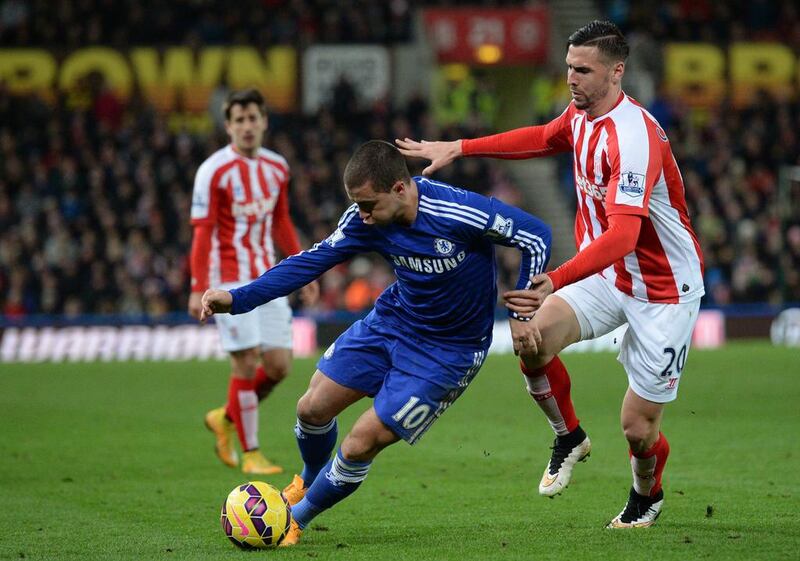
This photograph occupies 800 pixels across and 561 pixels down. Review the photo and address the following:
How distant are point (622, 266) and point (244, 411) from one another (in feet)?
11.9

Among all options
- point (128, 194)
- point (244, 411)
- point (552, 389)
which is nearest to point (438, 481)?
point (244, 411)

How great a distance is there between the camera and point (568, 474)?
23.7 feet

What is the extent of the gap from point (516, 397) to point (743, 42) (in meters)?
16.3

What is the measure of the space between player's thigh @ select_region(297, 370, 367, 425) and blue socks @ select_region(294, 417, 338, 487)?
0.51ft

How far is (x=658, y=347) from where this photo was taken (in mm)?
6758

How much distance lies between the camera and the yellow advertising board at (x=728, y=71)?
27.7 m

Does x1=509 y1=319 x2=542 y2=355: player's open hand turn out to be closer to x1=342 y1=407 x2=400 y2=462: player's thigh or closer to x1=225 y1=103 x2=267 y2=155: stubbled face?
x1=342 y1=407 x2=400 y2=462: player's thigh

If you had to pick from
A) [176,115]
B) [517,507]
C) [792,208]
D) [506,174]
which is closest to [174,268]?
[176,115]

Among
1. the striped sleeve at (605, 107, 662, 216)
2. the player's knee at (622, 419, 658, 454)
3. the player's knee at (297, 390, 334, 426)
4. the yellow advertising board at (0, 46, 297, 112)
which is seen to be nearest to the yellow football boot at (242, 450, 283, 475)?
the player's knee at (297, 390, 334, 426)

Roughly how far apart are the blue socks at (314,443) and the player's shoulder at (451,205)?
1351mm

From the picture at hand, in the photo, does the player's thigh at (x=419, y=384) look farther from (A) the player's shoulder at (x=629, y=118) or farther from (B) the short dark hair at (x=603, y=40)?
(B) the short dark hair at (x=603, y=40)

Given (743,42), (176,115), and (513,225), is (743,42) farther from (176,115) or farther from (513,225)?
(513,225)

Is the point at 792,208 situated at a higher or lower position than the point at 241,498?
lower

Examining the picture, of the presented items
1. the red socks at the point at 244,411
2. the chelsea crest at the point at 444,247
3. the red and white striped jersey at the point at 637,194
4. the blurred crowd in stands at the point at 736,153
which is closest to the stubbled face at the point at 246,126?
the red socks at the point at 244,411
